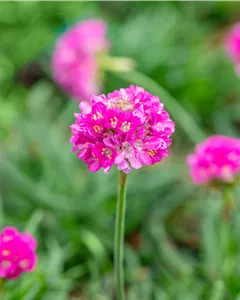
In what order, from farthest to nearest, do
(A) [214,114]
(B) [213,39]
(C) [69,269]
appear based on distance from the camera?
(B) [213,39]
(A) [214,114]
(C) [69,269]

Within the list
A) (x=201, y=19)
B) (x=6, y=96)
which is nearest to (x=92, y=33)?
(x=6, y=96)

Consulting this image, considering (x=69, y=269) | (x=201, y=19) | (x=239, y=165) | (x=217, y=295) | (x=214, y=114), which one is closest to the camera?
(x=217, y=295)

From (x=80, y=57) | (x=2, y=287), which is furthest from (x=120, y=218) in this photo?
(x=80, y=57)

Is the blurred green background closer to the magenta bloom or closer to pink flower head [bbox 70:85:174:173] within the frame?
the magenta bloom

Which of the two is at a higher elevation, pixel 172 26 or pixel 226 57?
pixel 172 26

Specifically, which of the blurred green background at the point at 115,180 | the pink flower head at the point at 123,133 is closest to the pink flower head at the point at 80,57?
the blurred green background at the point at 115,180

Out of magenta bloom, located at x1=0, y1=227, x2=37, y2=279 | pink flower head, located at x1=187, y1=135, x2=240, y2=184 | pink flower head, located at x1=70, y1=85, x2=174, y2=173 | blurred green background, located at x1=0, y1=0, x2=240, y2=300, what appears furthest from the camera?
blurred green background, located at x1=0, y1=0, x2=240, y2=300

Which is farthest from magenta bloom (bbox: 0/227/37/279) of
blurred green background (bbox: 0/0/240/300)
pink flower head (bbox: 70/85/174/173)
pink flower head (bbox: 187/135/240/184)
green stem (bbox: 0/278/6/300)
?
pink flower head (bbox: 187/135/240/184)

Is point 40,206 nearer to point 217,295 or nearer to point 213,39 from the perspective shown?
point 217,295
